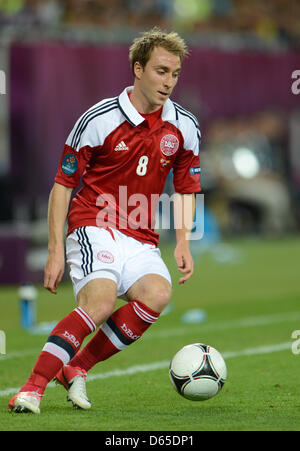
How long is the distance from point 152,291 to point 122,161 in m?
0.80

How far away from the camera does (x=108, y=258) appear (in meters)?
5.30

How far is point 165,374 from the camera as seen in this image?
686 centimetres

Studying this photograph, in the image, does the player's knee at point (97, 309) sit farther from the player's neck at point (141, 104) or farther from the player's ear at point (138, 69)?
the player's ear at point (138, 69)

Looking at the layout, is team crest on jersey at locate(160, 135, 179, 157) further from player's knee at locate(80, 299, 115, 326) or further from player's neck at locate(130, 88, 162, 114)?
player's knee at locate(80, 299, 115, 326)

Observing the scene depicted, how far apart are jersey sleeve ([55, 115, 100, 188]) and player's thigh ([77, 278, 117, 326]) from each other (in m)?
0.61

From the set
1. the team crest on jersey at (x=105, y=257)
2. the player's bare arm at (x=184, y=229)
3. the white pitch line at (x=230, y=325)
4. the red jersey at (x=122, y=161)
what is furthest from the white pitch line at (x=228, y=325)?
the team crest on jersey at (x=105, y=257)

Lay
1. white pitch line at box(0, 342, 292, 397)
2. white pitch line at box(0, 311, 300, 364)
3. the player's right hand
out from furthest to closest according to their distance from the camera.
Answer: white pitch line at box(0, 311, 300, 364), white pitch line at box(0, 342, 292, 397), the player's right hand

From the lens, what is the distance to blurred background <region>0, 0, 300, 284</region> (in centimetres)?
1981

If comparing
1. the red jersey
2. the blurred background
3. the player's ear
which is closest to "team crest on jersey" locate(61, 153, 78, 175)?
the red jersey

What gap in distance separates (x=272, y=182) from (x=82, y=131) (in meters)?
18.8

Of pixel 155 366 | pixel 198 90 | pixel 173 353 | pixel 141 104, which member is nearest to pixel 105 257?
pixel 141 104

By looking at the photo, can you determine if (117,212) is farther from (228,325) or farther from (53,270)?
(228,325)

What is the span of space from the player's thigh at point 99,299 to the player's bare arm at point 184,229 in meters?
0.62
